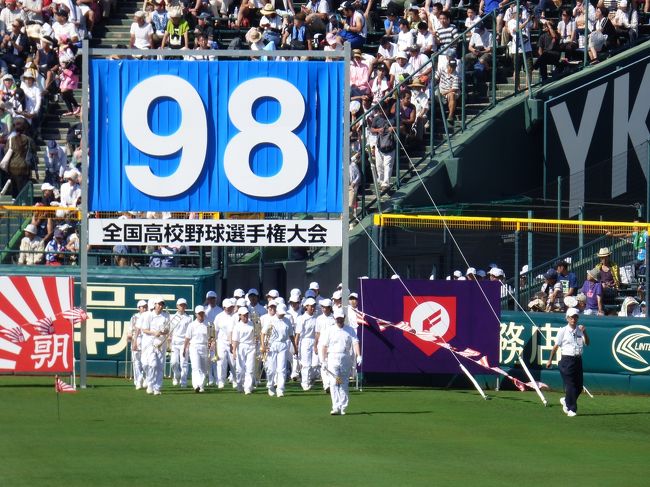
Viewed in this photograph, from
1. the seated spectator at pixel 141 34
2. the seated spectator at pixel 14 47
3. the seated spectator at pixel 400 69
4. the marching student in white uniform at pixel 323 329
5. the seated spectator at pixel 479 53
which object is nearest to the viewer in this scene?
the marching student in white uniform at pixel 323 329

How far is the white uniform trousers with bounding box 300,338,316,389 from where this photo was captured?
27.4 metres

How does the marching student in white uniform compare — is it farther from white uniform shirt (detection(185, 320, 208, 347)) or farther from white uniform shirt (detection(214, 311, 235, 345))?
white uniform shirt (detection(185, 320, 208, 347))

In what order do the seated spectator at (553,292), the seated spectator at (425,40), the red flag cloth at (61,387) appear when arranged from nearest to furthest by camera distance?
the red flag cloth at (61,387), the seated spectator at (553,292), the seated spectator at (425,40)

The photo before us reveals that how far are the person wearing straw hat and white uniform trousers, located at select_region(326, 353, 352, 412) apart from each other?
13.6 metres

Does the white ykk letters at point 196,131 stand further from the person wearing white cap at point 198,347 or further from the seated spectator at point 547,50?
the seated spectator at point 547,50

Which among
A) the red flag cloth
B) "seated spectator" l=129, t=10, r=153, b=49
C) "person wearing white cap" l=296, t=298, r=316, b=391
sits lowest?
the red flag cloth

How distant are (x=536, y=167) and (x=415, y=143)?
3490 millimetres

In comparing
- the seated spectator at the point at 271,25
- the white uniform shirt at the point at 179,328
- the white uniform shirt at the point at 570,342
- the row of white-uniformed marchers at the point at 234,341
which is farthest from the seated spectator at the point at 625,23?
the white uniform shirt at the point at 179,328

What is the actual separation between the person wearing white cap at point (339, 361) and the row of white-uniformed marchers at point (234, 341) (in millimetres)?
1367

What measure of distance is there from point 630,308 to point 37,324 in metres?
10.6

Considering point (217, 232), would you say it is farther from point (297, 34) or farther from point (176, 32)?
point (176, 32)

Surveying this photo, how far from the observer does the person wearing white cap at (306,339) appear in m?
27.4

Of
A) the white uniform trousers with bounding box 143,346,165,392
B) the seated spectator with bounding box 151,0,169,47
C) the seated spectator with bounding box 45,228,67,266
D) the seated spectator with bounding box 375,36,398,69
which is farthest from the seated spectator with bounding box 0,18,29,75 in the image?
the white uniform trousers with bounding box 143,346,165,392

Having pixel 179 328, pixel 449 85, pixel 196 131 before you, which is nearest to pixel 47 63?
pixel 449 85
